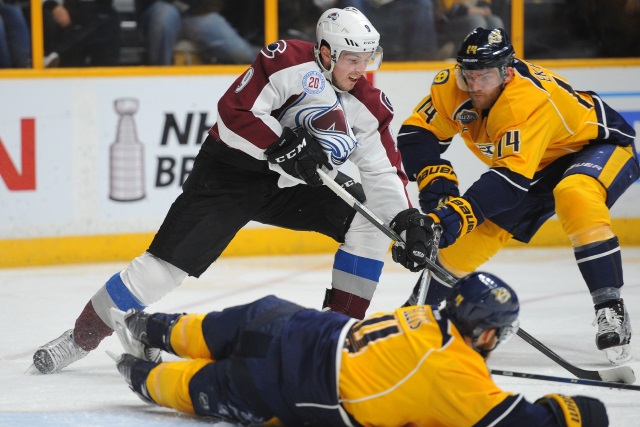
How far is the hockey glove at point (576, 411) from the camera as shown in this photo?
275 cm

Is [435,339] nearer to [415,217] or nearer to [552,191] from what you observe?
[415,217]

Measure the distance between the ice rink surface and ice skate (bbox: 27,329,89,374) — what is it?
37 millimetres

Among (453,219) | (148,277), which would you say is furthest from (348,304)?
(148,277)

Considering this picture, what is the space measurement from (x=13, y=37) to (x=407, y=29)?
2034mm

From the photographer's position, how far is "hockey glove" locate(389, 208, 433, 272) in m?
3.65

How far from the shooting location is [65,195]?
5836mm

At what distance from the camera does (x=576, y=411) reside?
2773 mm

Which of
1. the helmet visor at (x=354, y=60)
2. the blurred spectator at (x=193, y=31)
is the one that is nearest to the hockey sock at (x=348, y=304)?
the helmet visor at (x=354, y=60)

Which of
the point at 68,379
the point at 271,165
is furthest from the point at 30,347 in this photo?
the point at 271,165

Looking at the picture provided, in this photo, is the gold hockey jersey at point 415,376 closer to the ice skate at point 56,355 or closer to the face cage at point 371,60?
the face cage at point 371,60

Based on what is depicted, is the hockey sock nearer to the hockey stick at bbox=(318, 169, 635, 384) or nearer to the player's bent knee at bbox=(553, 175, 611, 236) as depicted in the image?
the hockey stick at bbox=(318, 169, 635, 384)

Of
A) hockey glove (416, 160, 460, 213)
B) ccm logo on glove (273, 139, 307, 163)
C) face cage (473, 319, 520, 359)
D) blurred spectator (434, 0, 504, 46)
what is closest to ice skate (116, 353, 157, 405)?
ccm logo on glove (273, 139, 307, 163)

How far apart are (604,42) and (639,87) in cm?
35

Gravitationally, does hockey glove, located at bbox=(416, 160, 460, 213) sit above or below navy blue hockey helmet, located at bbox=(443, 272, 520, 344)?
above
